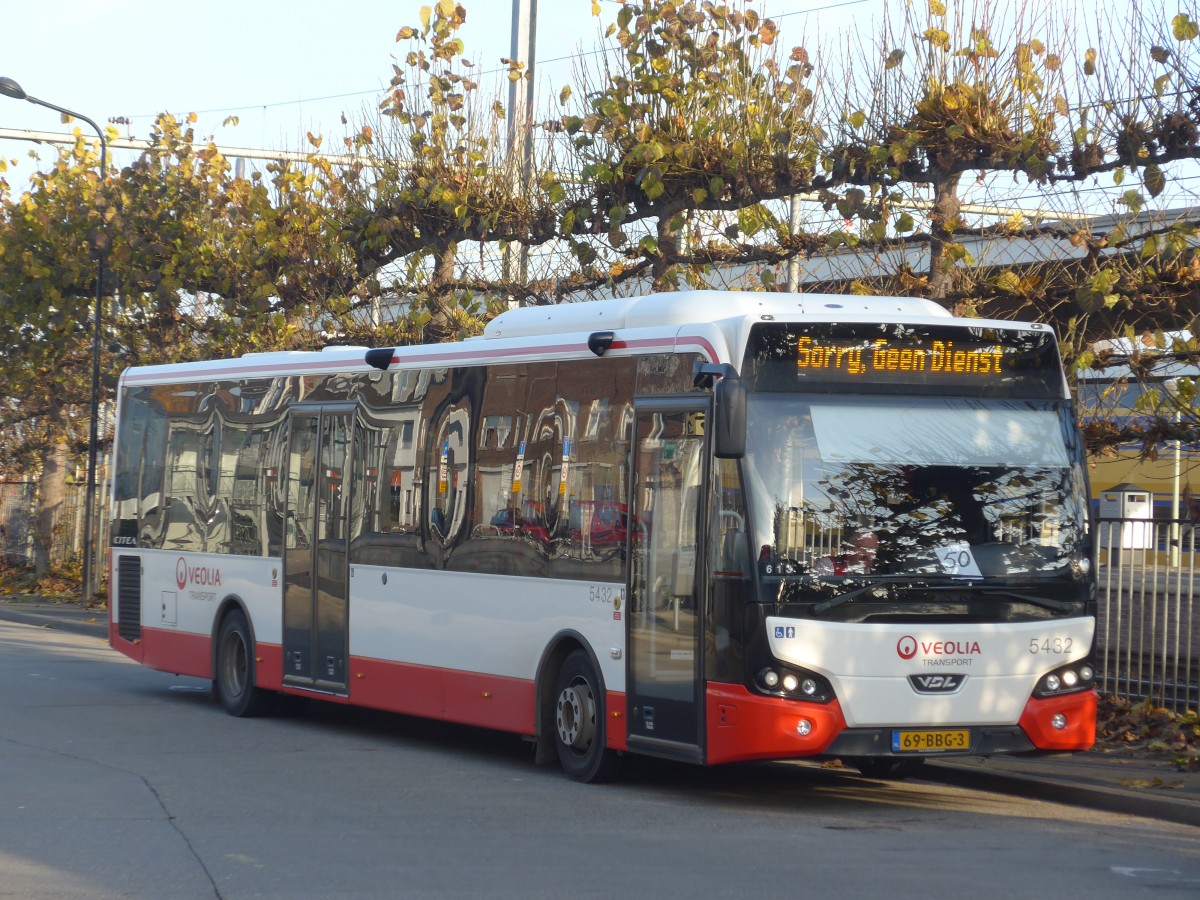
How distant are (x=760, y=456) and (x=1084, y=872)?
9.97 ft

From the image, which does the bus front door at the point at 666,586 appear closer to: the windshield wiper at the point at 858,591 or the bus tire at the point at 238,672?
the windshield wiper at the point at 858,591

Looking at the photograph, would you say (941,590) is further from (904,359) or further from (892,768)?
(892,768)

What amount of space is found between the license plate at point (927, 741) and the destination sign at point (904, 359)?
2.06 m

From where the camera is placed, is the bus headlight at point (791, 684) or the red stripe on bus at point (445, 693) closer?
the bus headlight at point (791, 684)

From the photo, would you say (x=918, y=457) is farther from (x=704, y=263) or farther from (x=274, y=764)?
(x=704, y=263)

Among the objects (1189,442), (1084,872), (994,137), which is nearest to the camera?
(1084,872)

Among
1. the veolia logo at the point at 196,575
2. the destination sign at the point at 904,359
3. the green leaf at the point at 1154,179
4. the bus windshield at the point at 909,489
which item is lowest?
the veolia logo at the point at 196,575

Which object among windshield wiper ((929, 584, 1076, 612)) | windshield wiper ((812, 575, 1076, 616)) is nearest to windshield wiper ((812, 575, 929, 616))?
windshield wiper ((812, 575, 1076, 616))

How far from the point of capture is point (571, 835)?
938 cm

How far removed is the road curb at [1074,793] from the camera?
33.8 ft

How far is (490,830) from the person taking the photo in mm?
9531

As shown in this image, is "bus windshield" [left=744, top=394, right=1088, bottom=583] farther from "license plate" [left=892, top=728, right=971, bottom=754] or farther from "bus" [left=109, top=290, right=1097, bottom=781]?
"license plate" [left=892, top=728, right=971, bottom=754]

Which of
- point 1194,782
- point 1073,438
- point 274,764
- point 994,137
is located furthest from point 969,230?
point 274,764

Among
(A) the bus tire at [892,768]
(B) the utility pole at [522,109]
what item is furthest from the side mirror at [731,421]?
(B) the utility pole at [522,109]
